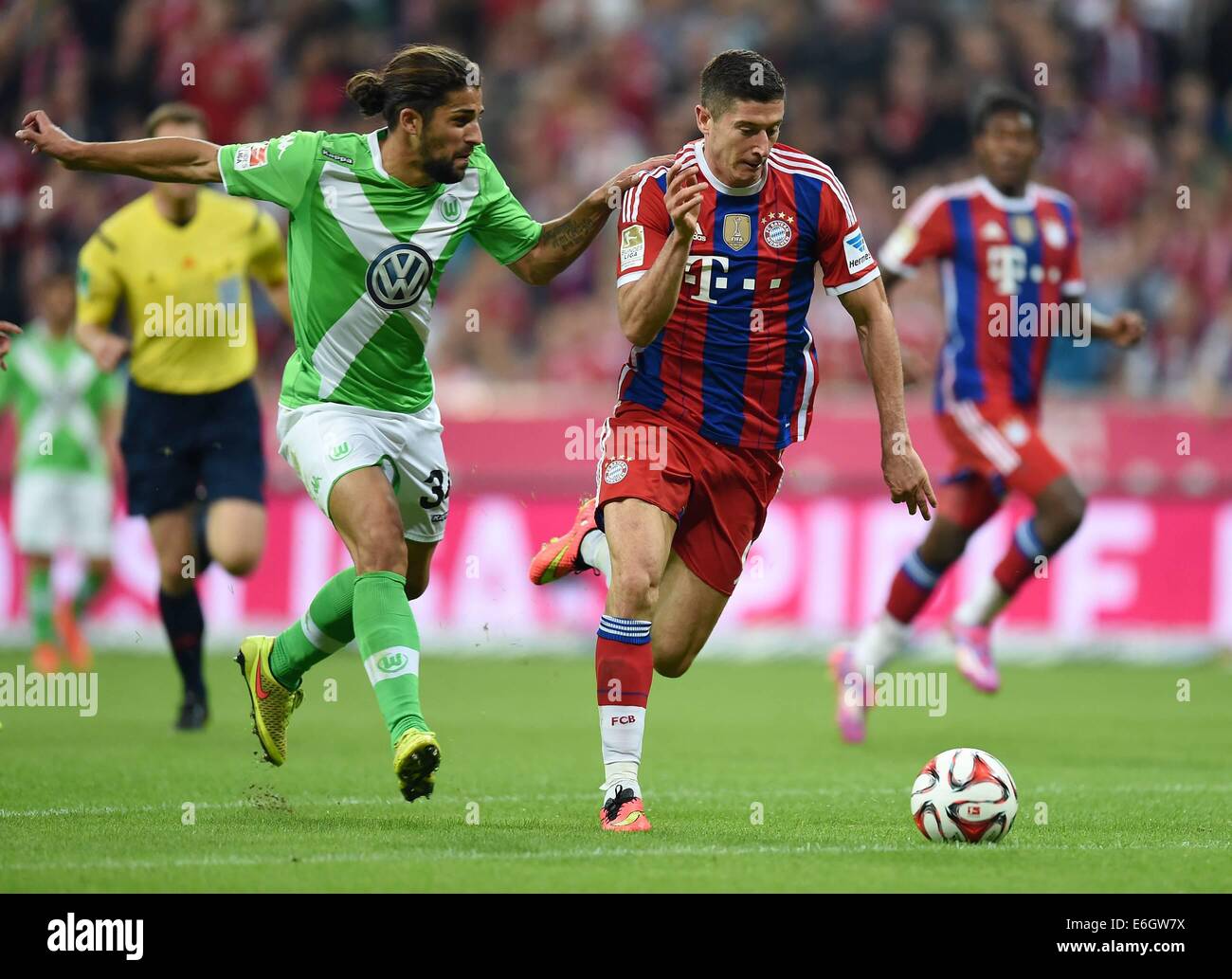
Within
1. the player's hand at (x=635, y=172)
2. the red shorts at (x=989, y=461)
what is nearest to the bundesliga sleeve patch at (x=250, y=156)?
the player's hand at (x=635, y=172)

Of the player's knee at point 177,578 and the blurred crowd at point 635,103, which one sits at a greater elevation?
the blurred crowd at point 635,103

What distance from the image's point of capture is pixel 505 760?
9.18m

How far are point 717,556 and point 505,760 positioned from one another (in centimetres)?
218

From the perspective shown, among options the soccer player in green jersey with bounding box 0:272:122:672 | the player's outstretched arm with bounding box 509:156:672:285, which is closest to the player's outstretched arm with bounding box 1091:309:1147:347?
the player's outstretched arm with bounding box 509:156:672:285

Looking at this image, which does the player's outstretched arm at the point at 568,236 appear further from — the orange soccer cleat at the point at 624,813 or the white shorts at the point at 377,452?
the orange soccer cleat at the point at 624,813

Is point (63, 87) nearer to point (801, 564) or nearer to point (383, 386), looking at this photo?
point (801, 564)

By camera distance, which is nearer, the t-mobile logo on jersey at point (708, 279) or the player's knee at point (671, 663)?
the t-mobile logo on jersey at point (708, 279)

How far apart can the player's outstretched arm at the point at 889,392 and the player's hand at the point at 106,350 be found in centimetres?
416

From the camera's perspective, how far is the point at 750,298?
24.2 feet

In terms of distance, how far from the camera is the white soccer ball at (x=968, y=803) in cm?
645

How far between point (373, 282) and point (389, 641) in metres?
1.36

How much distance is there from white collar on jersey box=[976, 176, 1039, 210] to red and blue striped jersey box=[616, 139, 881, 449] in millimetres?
3538

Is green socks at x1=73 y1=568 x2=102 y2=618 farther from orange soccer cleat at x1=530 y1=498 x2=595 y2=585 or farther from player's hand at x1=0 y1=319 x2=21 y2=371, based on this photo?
orange soccer cleat at x1=530 y1=498 x2=595 y2=585

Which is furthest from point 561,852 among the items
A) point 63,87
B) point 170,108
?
point 63,87
